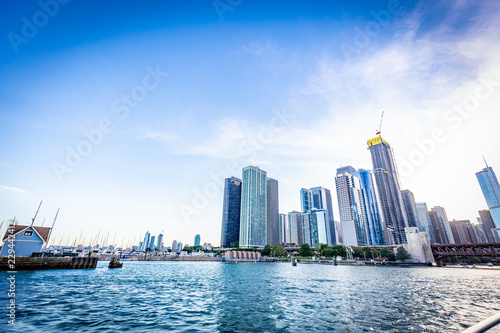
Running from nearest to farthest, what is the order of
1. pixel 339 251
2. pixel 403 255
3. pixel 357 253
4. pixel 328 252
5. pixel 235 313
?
1. pixel 235 313
2. pixel 403 255
3. pixel 339 251
4. pixel 328 252
5. pixel 357 253

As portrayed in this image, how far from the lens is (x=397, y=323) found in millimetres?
16312

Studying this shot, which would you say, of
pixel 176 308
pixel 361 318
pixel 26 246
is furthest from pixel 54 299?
pixel 26 246

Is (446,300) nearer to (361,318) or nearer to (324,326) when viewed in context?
(361,318)

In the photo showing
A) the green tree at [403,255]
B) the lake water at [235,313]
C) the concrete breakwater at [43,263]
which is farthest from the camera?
the green tree at [403,255]

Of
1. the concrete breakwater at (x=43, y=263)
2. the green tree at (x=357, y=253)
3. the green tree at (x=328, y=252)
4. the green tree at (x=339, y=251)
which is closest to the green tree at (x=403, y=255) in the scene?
the green tree at (x=357, y=253)

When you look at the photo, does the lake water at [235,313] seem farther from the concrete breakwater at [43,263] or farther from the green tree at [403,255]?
the green tree at [403,255]

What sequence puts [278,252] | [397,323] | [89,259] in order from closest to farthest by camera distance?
[397,323]
[89,259]
[278,252]

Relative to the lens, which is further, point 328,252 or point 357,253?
point 357,253

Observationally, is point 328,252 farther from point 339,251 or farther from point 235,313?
point 235,313

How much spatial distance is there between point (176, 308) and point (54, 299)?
1335 centimetres

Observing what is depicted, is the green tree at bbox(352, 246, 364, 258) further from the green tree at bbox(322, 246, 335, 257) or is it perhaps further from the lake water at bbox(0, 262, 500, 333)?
the lake water at bbox(0, 262, 500, 333)

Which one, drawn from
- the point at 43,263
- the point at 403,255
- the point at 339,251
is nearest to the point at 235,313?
the point at 43,263

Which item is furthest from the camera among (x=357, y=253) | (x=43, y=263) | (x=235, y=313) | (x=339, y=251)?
(x=357, y=253)

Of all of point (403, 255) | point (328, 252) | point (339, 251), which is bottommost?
point (403, 255)
